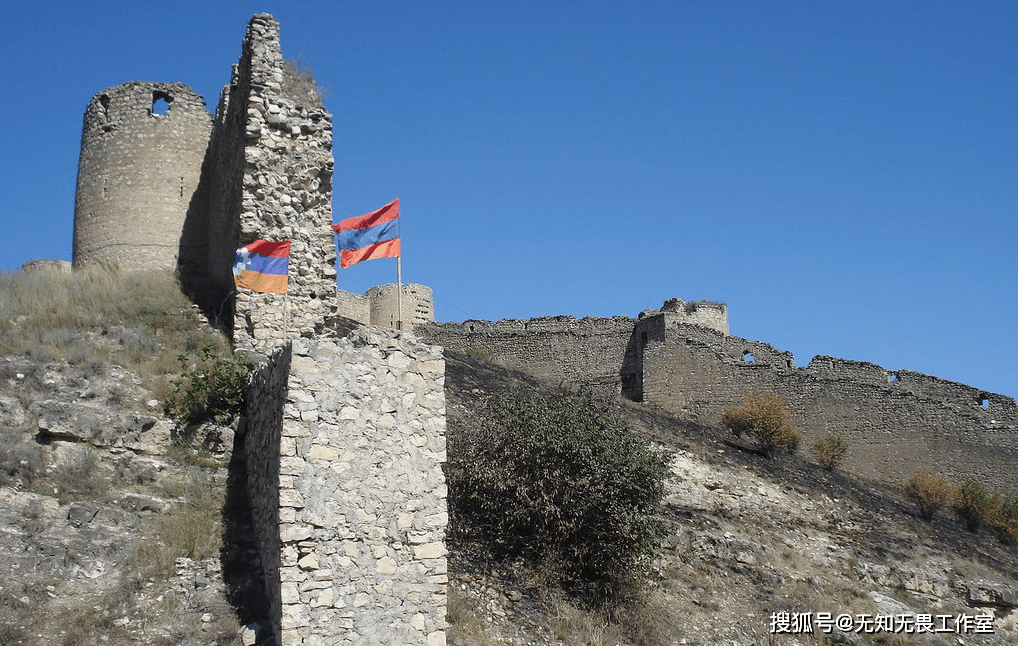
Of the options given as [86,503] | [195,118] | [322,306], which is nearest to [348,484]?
[86,503]

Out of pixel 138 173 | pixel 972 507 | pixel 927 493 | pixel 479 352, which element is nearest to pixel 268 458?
pixel 138 173

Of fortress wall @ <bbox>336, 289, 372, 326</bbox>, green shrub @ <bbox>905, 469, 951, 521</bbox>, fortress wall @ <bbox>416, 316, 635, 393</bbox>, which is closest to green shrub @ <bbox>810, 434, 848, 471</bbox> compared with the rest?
green shrub @ <bbox>905, 469, 951, 521</bbox>

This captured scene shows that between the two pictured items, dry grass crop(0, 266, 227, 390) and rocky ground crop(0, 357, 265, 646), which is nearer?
rocky ground crop(0, 357, 265, 646)

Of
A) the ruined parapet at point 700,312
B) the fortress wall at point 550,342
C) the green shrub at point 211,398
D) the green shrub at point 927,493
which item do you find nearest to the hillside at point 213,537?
the green shrub at point 211,398

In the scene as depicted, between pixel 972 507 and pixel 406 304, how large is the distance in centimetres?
1716

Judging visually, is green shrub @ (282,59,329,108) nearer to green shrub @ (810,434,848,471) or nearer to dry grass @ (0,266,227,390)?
dry grass @ (0,266,227,390)

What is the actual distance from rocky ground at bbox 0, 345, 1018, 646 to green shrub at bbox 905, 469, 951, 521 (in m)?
1.51

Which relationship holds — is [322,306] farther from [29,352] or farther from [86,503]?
[86,503]

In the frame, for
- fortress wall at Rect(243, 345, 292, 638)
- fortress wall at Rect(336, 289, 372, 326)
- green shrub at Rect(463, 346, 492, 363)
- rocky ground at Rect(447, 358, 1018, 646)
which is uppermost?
fortress wall at Rect(336, 289, 372, 326)

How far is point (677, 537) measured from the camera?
14.8 m

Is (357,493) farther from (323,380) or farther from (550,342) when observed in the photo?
(550,342)

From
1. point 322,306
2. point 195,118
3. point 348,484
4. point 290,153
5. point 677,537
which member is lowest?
point 677,537

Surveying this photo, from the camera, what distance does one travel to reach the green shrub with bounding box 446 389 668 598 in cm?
1231

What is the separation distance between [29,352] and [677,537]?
9.23 metres
